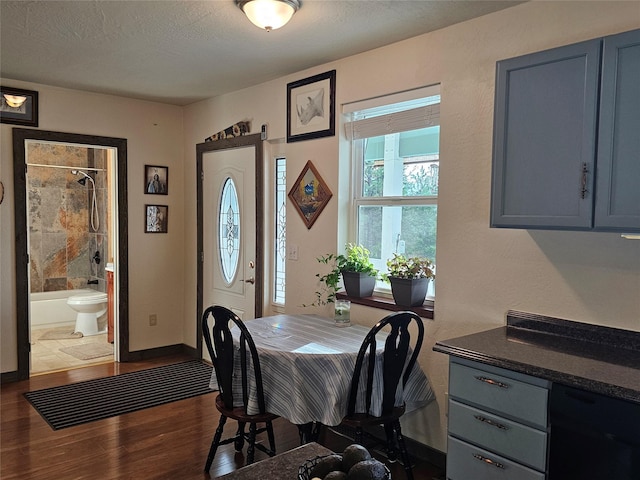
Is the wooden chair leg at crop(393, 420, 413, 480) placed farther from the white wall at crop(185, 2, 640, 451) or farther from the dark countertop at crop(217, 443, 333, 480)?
the dark countertop at crop(217, 443, 333, 480)

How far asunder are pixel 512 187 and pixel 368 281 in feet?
4.15

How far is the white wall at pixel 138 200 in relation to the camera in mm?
4145

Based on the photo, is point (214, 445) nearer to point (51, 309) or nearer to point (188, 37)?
point (188, 37)

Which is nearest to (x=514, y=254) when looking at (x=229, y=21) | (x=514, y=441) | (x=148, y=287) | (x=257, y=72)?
(x=514, y=441)

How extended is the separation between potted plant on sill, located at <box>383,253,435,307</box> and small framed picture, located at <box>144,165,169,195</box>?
2.87 metres

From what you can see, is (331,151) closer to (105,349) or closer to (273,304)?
(273,304)

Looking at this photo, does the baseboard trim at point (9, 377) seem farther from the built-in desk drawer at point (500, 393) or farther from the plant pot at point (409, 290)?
the built-in desk drawer at point (500, 393)

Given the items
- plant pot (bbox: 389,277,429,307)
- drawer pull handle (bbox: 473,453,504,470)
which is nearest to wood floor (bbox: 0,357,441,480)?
drawer pull handle (bbox: 473,453,504,470)

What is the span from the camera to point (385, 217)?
3275 millimetres

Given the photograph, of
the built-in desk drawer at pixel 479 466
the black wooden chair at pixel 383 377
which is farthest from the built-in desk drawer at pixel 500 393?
the black wooden chair at pixel 383 377

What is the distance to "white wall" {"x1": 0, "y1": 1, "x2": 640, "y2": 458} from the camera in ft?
7.26

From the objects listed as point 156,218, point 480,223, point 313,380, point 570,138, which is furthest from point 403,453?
point 156,218

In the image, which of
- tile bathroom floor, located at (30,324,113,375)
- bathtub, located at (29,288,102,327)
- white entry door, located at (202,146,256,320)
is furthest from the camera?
bathtub, located at (29,288,102,327)

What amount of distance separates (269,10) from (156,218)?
3036 mm
